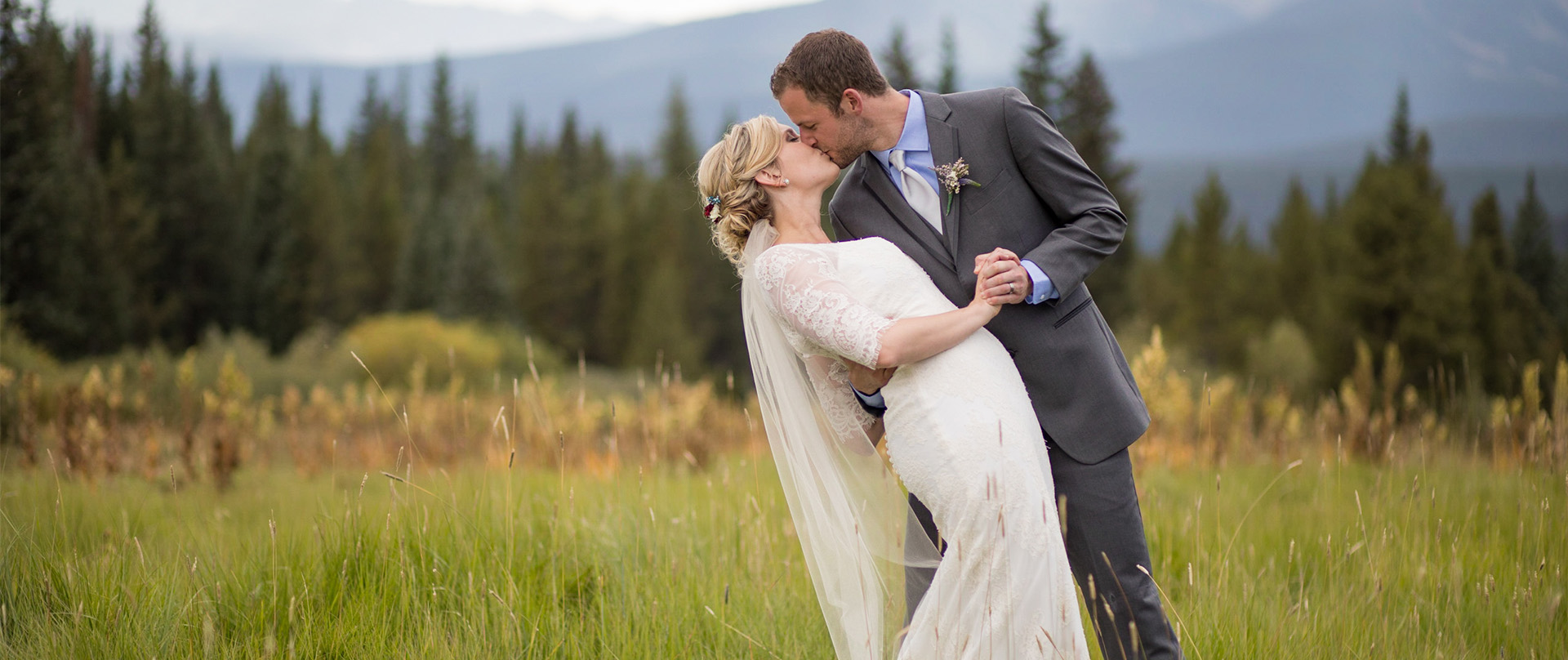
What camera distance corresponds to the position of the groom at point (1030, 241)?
284cm

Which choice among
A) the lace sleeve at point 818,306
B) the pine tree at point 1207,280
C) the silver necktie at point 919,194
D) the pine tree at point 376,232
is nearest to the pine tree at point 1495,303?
the pine tree at point 1207,280

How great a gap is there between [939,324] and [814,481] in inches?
29.1

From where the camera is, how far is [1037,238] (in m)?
3.00

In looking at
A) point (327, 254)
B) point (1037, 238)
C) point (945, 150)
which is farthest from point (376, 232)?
point (1037, 238)

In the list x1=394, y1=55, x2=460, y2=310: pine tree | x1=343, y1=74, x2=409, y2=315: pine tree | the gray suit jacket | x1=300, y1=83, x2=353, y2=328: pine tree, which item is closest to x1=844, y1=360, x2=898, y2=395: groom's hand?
the gray suit jacket

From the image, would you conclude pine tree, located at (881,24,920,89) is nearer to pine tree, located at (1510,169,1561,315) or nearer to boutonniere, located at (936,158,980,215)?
boutonniere, located at (936,158,980,215)

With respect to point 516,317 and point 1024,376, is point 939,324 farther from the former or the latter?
point 516,317

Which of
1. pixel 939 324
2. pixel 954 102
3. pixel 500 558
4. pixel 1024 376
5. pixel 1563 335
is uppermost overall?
→ pixel 954 102

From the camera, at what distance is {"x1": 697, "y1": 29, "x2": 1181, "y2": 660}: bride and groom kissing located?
106 inches

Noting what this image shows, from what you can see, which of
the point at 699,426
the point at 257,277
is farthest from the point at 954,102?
the point at 257,277

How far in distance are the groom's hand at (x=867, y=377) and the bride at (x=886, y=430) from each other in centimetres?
5

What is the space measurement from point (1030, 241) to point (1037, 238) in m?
0.03

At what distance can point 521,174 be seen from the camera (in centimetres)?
6362

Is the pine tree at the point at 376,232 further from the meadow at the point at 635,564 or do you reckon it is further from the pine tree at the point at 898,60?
the meadow at the point at 635,564
